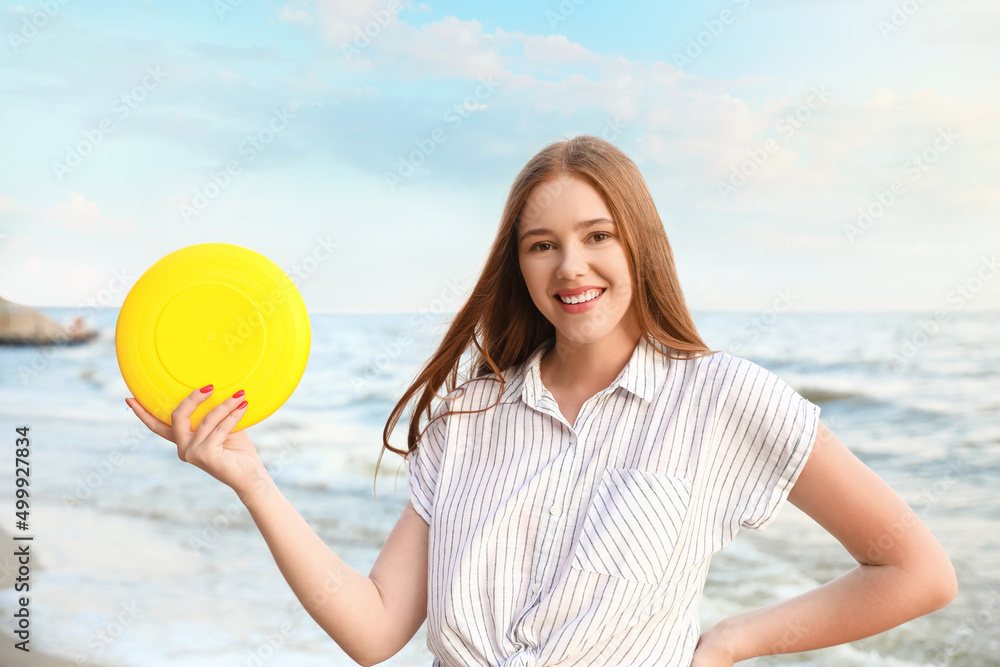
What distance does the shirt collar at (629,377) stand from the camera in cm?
173

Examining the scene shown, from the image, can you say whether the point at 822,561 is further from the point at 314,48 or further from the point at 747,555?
the point at 314,48

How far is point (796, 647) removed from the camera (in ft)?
6.15

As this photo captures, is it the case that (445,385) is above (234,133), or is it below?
below

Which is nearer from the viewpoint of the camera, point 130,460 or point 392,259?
point 130,460

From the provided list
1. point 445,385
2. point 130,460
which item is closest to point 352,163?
point 130,460

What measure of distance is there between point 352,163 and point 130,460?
5.73 m
